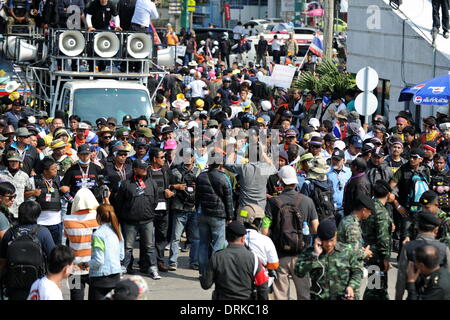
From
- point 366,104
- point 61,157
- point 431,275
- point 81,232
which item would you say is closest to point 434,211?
point 431,275

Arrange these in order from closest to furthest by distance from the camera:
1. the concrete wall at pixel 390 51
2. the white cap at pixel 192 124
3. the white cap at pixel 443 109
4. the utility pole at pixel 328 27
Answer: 1. the white cap at pixel 192 124
2. the white cap at pixel 443 109
3. the concrete wall at pixel 390 51
4. the utility pole at pixel 328 27

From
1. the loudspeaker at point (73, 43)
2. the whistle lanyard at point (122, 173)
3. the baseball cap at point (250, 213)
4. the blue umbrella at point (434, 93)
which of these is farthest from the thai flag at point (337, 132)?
the whistle lanyard at point (122, 173)

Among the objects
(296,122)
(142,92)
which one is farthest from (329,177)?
(296,122)

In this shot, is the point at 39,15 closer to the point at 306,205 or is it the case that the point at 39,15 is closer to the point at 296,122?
the point at 296,122

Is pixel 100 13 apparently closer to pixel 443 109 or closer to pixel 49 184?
pixel 443 109

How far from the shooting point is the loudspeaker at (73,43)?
19.8m

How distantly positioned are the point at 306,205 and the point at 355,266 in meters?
2.18

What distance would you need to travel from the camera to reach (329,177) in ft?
43.4

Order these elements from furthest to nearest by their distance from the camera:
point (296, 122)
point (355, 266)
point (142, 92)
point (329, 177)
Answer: point (296, 122) → point (142, 92) → point (329, 177) → point (355, 266)

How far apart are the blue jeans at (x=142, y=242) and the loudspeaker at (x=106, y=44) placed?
24.9ft

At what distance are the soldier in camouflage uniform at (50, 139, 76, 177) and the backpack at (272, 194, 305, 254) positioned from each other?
4017mm

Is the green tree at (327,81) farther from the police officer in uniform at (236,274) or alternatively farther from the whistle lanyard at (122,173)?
the police officer in uniform at (236,274)

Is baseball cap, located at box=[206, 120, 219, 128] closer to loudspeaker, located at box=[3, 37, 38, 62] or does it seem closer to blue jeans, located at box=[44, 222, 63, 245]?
blue jeans, located at box=[44, 222, 63, 245]
